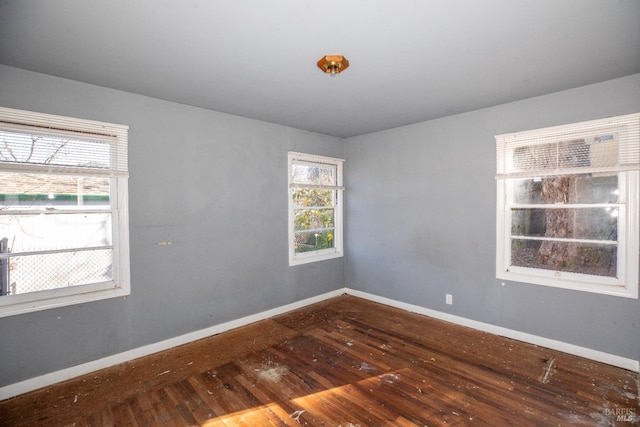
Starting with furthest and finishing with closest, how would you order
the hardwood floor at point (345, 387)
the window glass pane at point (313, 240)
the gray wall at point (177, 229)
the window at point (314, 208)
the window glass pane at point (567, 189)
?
the window glass pane at point (313, 240) → the window at point (314, 208) → the window glass pane at point (567, 189) → the gray wall at point (177, 229) → the hardwood floor at point (345, 387)

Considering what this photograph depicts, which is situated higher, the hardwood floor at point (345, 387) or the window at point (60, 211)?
the window at point (60, 211)

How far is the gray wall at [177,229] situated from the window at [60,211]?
10cm

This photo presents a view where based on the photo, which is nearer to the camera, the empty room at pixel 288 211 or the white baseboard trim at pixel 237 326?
the empty room at pixel 288 211

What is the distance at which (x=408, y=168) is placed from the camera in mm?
4012

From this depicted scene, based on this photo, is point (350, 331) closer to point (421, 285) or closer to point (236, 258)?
point (421, 285)

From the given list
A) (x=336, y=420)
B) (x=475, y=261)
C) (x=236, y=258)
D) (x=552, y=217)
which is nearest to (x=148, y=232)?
(x=236, y=258)

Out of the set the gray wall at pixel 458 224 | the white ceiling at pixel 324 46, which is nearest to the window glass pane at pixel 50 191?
the white ceiling at pixel 324 46

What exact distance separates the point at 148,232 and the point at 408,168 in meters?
3.19

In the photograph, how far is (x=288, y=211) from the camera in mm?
4055

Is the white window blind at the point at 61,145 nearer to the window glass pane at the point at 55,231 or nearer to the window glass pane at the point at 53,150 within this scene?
the window glass pane at the point at 53,150

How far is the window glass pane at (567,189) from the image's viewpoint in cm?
268

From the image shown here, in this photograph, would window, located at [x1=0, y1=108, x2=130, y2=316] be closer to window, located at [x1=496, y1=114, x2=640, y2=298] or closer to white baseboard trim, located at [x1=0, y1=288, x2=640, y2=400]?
white baseboard trim, located at [x1=0, y1=288, x2=640, y2=400]

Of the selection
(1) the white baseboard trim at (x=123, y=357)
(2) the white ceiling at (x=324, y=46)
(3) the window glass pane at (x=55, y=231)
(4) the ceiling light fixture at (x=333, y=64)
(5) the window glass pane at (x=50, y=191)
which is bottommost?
(1) the white baseboard trim at (x=123, y=357)

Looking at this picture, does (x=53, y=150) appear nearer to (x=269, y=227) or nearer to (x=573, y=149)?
(x=269, y=227)
